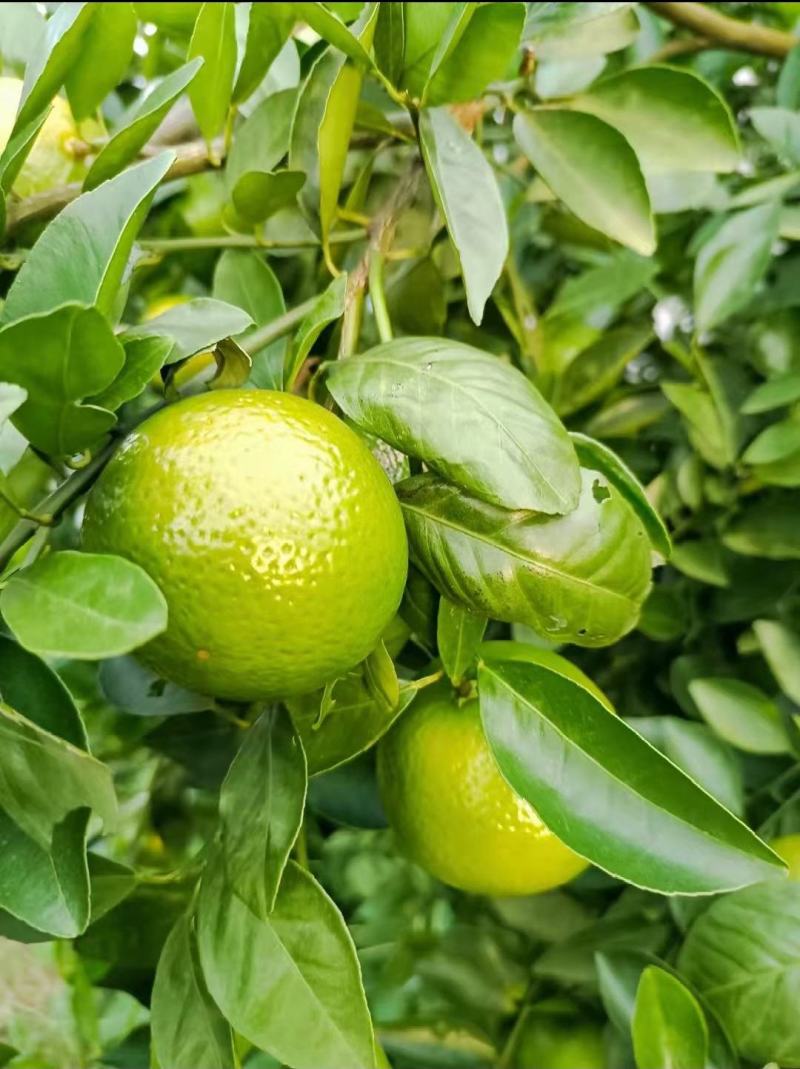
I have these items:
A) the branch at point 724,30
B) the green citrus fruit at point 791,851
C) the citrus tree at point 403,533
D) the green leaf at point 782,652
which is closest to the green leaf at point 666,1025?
the citrus tree at point 403,533

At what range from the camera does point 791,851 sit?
603 mm

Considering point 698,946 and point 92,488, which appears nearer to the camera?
point 92,488

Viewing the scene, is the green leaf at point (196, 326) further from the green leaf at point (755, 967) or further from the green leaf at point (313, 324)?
the green leaf at point (755, 967)

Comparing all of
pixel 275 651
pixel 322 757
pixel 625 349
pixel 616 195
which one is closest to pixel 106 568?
pixel 275 651

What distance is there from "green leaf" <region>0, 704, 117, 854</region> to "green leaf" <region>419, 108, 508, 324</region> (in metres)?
0.25

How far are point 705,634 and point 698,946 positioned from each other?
0.28 meters

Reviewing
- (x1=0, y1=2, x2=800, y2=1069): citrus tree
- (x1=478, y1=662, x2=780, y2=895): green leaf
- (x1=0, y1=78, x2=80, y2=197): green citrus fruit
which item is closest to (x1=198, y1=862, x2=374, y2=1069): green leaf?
(x1=0, y1=2, x2=800, y2=1069): citrus tree

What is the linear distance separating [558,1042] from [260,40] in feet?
2.25

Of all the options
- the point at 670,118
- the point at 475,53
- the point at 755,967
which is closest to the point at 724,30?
the point at 670,118

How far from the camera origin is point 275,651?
39 centimetres

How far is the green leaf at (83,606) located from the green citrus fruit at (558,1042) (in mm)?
521

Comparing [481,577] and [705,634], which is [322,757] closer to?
[481,577]

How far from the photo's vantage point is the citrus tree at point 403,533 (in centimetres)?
39

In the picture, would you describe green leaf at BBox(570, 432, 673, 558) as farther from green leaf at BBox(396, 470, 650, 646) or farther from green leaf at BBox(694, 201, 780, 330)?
green leaf at BBox(694, 201, 780, 330)
